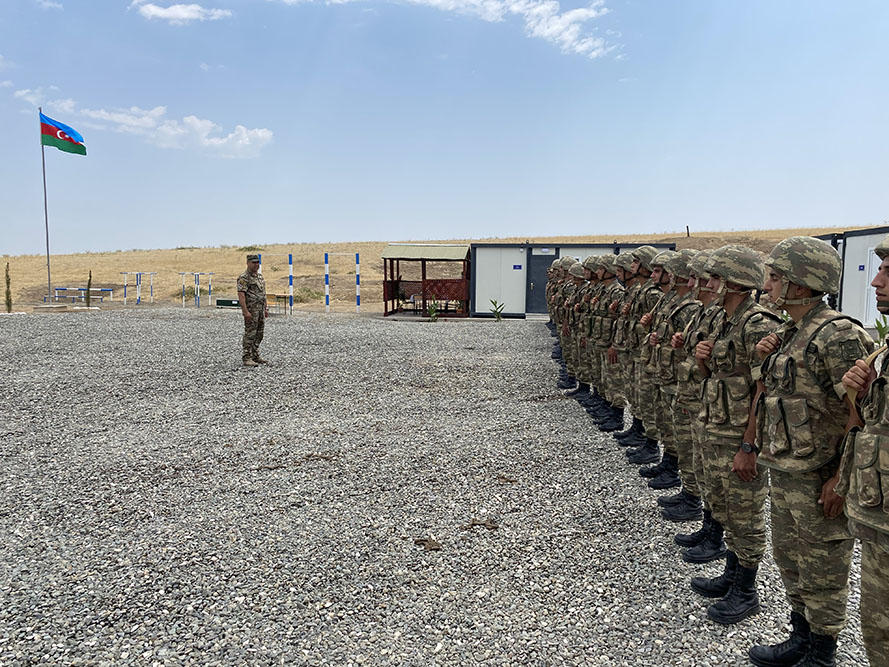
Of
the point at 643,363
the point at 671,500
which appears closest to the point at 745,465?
the point at 671,500

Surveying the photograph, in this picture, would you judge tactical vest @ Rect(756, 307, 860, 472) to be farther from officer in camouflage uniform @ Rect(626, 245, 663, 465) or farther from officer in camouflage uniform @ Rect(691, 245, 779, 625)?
officer in camouflage uniform @ Rect(626, 245, 663, 465)

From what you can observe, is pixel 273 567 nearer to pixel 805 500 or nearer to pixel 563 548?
pixel 563 548

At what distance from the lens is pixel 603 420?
284 inches

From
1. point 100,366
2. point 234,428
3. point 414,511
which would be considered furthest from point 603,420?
point 100,366

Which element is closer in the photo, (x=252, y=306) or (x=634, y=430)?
(x=634, y=430)

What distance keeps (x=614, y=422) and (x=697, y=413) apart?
326cm

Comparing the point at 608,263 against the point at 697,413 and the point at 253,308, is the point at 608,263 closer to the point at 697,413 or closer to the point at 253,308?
the point at 697,413

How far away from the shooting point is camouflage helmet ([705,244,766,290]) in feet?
11.9

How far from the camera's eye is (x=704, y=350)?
373 cm

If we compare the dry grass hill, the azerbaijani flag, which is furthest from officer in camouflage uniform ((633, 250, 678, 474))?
the azerbaijani flag

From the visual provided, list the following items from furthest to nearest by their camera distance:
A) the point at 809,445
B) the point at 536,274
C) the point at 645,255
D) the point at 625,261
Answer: the point at 536,274 < the point at 625,261 < the point at 645,255 < the point at 809,445

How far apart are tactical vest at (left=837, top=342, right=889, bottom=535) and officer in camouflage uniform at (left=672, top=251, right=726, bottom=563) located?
54.0 inches

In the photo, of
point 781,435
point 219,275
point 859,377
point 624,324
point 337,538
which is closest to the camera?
point 859,377

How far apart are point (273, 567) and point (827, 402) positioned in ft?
10.4
